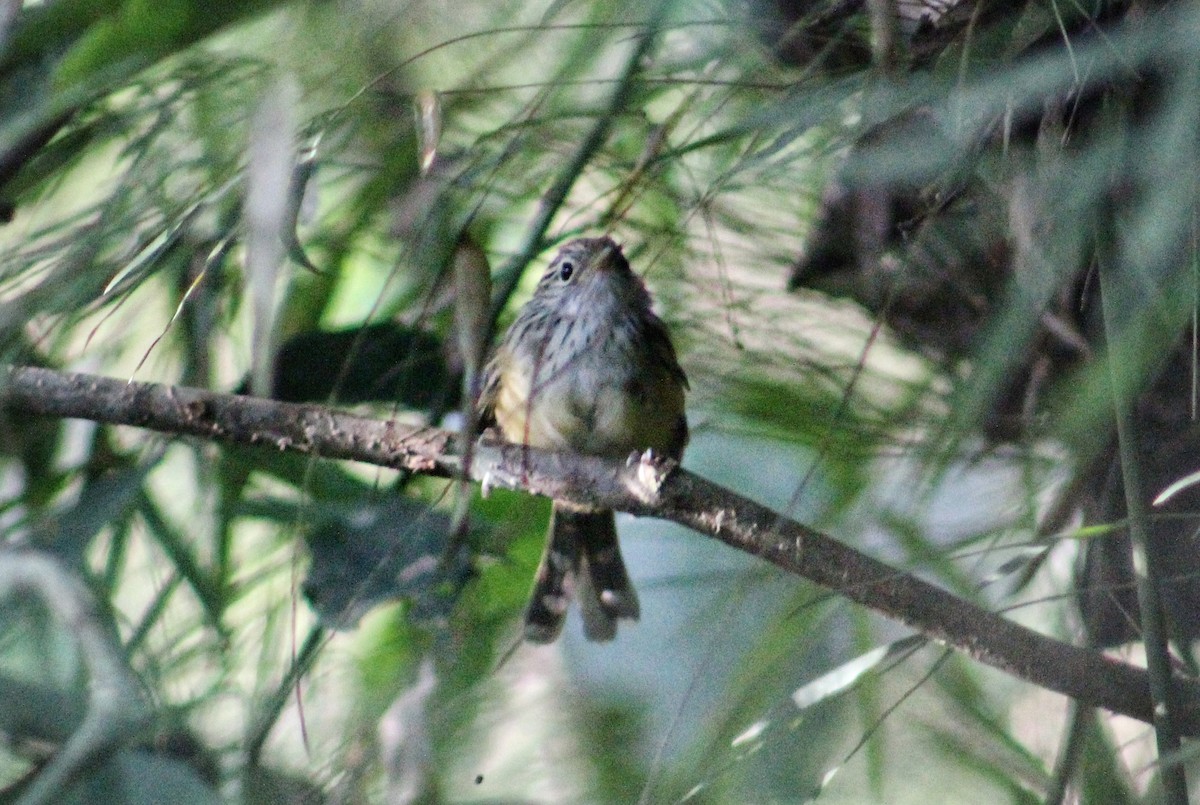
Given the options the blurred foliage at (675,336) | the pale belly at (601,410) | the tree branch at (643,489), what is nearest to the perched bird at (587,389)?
the pale belly at (601,410)

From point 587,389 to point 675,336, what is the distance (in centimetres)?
36

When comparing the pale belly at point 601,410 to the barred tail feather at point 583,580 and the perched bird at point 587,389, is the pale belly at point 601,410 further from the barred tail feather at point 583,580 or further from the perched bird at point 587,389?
the barred tail feather at point 583,580

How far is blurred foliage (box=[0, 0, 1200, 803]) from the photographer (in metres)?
0.91

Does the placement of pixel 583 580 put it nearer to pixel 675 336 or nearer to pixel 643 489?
pixel 675 336

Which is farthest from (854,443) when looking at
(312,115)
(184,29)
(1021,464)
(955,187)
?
(184,29)

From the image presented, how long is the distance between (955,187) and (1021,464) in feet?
1.35

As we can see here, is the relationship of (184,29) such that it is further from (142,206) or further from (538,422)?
(538,422)

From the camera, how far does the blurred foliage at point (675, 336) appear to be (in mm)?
913

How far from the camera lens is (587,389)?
1881 millimetres

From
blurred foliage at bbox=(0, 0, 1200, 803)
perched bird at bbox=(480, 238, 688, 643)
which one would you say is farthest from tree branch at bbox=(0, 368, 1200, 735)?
perched bird at bbox=(480, 238, 688, 643)

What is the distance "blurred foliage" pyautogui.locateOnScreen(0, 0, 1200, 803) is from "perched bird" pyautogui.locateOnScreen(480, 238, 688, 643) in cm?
18

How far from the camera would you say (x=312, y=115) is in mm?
1010

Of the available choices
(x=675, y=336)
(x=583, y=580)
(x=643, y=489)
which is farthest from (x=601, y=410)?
(x=643, y=489)

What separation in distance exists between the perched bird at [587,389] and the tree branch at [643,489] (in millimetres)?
599
